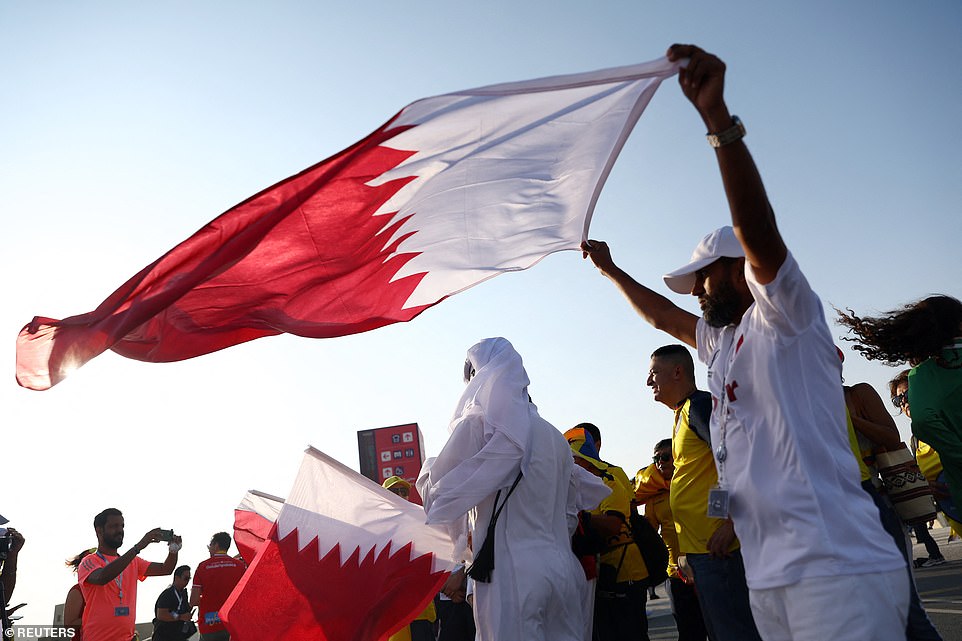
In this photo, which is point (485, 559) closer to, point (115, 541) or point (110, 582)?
point (110, 582)

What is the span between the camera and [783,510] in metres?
2.64

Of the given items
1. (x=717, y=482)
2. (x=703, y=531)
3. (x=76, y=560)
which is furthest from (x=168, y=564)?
(x=717, y=482)

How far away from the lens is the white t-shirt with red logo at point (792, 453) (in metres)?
2.56

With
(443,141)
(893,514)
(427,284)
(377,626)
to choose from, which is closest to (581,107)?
(443,141)

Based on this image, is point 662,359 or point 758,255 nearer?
point 758,255

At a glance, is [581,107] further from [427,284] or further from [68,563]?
[68,563]

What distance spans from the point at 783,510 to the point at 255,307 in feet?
8.18

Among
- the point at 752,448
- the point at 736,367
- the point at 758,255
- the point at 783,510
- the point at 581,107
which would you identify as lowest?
the point at 783,510

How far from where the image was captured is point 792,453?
2676 millimetres

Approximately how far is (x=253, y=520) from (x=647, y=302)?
4026 millimetres

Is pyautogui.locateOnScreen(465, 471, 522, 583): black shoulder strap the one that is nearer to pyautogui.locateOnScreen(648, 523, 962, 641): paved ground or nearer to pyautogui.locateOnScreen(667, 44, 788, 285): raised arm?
pyautogui.locateOnScreen(667, 44, 788, 285): raised arm

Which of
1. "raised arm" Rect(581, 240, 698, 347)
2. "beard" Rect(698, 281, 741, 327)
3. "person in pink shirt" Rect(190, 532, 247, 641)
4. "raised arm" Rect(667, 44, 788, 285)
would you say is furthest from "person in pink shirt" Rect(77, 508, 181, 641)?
"raised arm" Rect(667, 44, 788, 285)

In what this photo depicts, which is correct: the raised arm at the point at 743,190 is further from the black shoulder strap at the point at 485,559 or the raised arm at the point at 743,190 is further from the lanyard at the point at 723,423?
the black shoulder strap at the point at 485,559

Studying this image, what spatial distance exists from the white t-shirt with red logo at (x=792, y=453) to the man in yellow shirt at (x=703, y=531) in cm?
129
